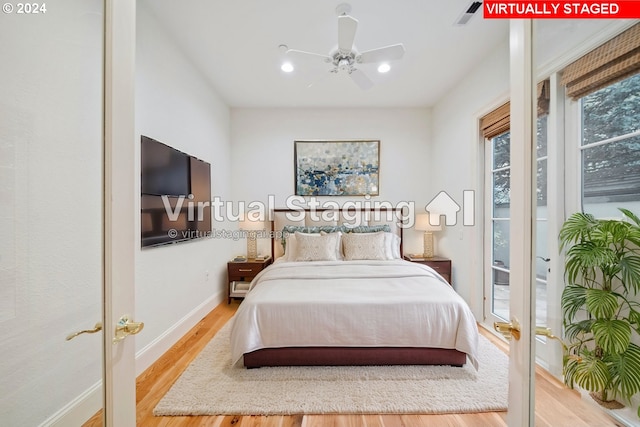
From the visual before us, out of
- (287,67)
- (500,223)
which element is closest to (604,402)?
(500,223)

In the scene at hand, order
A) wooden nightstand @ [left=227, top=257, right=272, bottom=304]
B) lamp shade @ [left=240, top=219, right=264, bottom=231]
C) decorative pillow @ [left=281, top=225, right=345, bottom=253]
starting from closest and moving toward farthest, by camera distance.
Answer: wooden nightstand @ [left=227, top=257, right=272, bottom=304] < decorative pillow @ [left=281, top=225, right=345, bottom=253] < lamp shade @ [left=240, top=219, right=264, bottom=231]

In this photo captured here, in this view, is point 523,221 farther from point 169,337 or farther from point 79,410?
point 169,337

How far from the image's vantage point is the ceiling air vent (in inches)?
79.1

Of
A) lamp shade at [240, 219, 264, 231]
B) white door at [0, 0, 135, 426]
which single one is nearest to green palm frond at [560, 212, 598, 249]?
white door at [0, 0, 135, 426]

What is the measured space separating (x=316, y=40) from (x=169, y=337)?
10.3 feet

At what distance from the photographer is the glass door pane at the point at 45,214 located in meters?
1.00

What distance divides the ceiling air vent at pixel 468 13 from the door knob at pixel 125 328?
2846 millimetres

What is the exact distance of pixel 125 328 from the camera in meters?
0.84

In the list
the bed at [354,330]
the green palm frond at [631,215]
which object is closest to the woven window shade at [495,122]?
the bed at [354,330]

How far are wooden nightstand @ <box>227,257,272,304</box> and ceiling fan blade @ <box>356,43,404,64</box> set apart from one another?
9.10 feet

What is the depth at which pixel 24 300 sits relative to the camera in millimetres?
1065

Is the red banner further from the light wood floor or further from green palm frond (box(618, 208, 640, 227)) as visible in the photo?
the light wood floor

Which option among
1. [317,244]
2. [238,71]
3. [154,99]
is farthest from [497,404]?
[238,71]

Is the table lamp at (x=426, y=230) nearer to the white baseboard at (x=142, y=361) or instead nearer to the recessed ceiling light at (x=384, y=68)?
the recessed ceiling light at (x=384, y=68)
